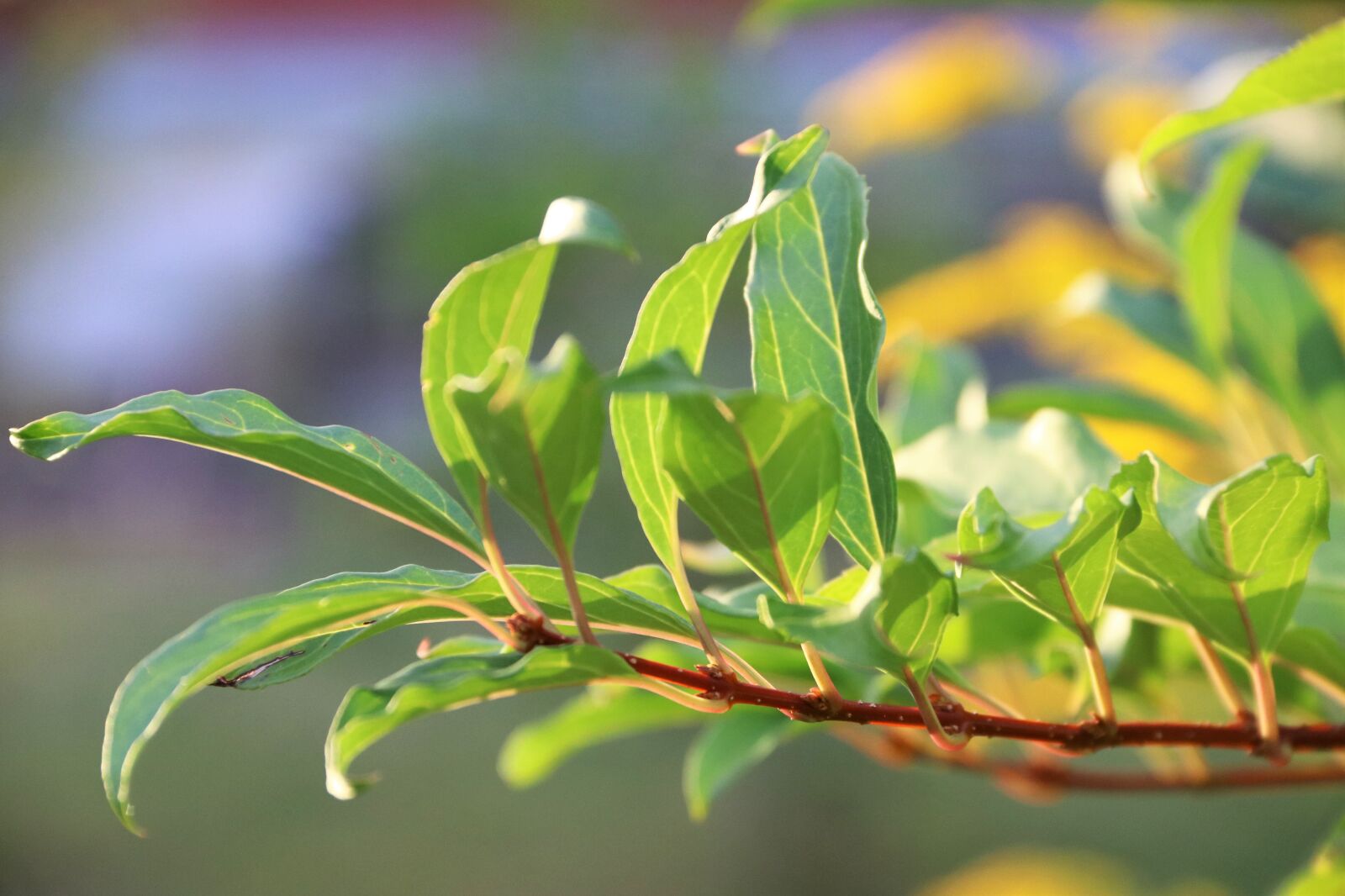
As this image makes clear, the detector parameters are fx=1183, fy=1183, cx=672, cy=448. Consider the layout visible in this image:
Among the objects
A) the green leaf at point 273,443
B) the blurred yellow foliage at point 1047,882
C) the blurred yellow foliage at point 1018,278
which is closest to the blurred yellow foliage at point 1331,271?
the blurred yellow foliage at point 1018,278

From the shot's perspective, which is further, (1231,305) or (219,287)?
(219,287)

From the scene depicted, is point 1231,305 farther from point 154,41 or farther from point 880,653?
point 154,41

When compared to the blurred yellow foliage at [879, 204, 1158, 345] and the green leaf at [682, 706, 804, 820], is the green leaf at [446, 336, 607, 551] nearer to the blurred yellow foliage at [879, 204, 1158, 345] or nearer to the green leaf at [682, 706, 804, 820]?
the green leaf at [682, 706, 804, 820]

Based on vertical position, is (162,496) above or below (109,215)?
below

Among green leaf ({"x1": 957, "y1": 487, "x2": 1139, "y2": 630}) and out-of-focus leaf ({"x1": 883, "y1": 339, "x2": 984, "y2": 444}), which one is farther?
out-of-focus leaf ({"x1": 883, "y1": 339, "x2": 984, "y2": 444})

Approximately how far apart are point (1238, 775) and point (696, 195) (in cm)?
261

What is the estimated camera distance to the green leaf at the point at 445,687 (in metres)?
0.19

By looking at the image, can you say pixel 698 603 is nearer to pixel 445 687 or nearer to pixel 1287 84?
pixel 445 687

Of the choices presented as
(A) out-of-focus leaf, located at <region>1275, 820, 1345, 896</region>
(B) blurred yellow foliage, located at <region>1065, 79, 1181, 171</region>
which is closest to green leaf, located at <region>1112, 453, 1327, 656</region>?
(A) out-of-focus leaf, located at <region>1275, 820, 1345, 896</region>

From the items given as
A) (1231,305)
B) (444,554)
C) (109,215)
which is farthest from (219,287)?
(1231,305)

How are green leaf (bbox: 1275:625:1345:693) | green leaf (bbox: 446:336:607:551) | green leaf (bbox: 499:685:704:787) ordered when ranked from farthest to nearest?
green leaf (bbox: 499:685:704:787) < green leaf (bbox: 1275:625:1345:693) < green leaf (bbox: 446:336:607:551)

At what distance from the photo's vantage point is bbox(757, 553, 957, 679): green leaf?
191 millimetres

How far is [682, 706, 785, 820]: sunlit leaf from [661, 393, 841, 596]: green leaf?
0.15 metres

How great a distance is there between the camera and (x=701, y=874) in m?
2.27
